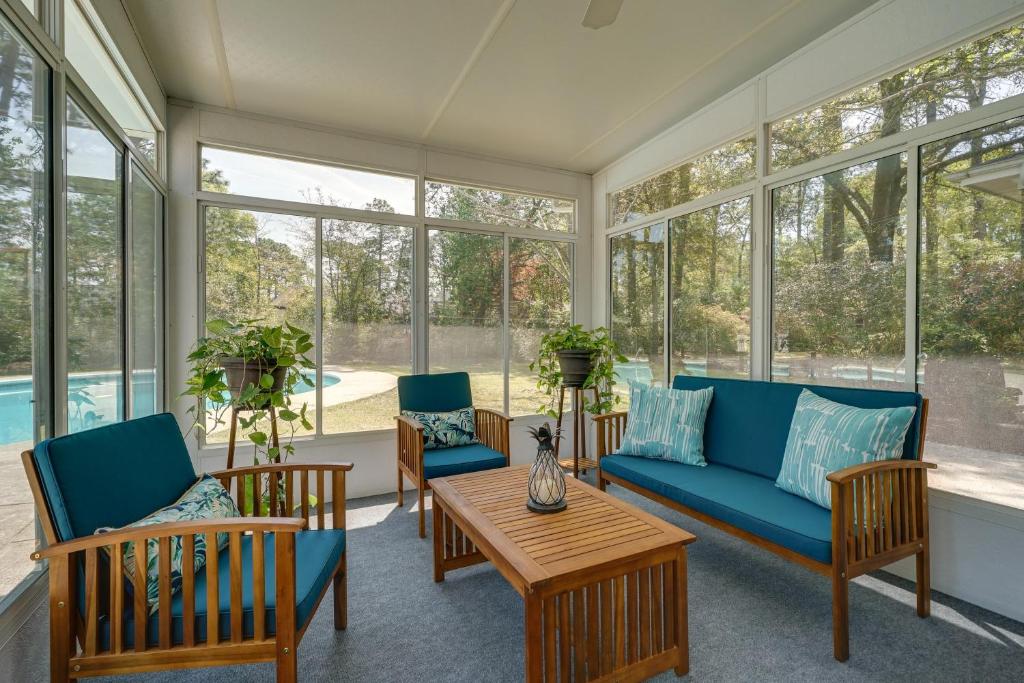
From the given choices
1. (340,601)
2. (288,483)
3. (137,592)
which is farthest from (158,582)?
(340,601)

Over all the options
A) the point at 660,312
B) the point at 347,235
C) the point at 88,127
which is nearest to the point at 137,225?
the point at 88,127

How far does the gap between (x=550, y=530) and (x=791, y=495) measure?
127 cm

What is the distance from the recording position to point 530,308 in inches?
173

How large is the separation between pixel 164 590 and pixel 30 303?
1066 millimetres

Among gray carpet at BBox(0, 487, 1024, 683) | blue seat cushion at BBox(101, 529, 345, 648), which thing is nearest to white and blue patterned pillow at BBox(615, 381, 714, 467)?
gray carpet at BBox(0, 487, 1024, 683)

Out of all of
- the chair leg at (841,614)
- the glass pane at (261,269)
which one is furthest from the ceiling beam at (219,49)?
the chair leg at (841,614)

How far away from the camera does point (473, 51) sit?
2.63 metres

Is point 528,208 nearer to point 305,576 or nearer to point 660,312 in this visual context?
point 660,312

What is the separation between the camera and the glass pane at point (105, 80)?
6.18ft

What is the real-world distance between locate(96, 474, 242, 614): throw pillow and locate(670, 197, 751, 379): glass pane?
3.02 meters

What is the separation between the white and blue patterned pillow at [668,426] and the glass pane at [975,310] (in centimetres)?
106

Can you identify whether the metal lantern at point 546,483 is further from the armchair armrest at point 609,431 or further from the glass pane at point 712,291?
the glass pane at point 712,291

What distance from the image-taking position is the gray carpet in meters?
1.67

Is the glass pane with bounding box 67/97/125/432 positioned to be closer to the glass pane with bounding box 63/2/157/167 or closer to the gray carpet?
the glass pane with bounding box 63/2/157/167
